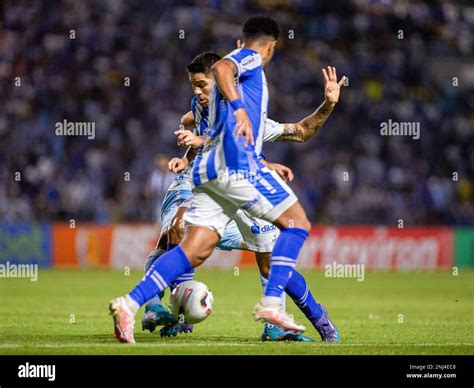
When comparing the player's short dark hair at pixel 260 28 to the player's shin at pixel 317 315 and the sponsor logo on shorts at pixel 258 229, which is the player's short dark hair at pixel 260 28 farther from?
the player's shin at pixel 317 315

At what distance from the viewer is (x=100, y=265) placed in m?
22.8

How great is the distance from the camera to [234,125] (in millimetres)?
7609

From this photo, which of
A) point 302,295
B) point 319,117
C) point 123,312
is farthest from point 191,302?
point 319,117

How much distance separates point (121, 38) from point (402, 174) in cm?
→ 878

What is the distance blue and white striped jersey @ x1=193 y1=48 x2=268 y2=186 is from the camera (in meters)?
7.59

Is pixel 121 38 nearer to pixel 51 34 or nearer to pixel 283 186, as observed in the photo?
pixel 51 34

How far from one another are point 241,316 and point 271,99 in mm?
15329

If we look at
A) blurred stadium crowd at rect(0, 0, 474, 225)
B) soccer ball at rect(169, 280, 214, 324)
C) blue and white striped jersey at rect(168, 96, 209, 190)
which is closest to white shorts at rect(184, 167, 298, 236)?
soccer ball at rect(169, 280, 214, 324)

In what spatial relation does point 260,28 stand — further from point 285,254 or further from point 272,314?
point 272,314

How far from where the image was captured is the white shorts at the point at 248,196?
7.57m

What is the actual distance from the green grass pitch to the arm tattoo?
1.96 m

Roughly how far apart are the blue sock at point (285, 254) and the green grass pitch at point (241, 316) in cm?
58
